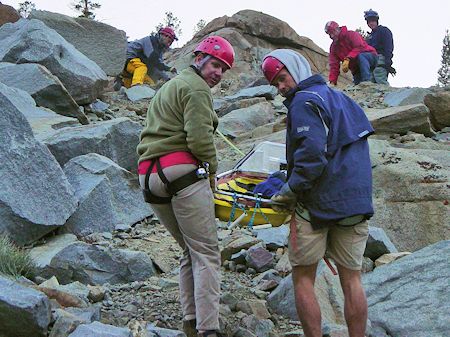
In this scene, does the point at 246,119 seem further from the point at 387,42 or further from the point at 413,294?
the point at 413,294

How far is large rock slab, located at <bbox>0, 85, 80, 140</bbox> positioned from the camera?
10634 millimetres

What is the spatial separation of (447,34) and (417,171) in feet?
113

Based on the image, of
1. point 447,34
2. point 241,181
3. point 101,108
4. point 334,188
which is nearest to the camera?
point 334,188

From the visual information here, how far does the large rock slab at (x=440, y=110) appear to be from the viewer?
14211 mm

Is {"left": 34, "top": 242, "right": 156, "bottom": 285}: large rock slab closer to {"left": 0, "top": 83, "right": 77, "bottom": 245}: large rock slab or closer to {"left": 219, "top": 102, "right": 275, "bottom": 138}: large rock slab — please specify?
{"left": 0, "top": 83, "right": 77, "bottom": 245}: large rock slab

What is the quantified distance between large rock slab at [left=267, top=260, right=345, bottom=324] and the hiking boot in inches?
47.8

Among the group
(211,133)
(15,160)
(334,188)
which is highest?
(211,133)

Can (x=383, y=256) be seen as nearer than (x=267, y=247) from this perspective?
Yes

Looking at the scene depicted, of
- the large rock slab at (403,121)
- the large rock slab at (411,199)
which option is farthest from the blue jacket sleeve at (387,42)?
the large rock slab at (411,199)

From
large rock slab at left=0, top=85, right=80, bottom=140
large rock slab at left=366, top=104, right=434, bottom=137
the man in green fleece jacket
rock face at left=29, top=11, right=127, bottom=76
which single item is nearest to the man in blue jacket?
the man in green fleece jacket

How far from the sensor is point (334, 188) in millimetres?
4156

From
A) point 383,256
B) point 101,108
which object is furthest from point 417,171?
point 101,108

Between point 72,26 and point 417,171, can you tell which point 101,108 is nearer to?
point 72,26

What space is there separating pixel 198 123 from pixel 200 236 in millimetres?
770
